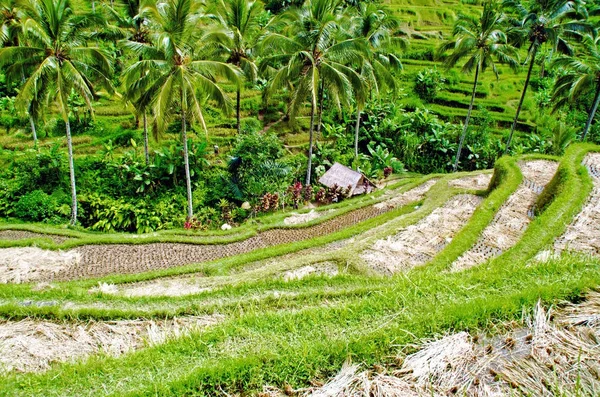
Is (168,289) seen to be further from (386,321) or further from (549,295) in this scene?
(549,295)

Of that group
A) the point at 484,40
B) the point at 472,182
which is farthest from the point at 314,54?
the point at 484,40

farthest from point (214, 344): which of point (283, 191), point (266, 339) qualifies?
point (283, 191)

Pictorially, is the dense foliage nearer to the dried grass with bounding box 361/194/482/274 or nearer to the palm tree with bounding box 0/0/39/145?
the palm tree with bounding box 0/0/39/145

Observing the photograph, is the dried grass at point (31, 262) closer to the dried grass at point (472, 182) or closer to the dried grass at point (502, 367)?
the dried grass at point (502, 367)

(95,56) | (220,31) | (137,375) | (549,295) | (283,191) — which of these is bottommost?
(283,191)

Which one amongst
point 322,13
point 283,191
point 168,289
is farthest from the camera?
point 283,191

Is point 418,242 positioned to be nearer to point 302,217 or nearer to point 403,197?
point 302,217

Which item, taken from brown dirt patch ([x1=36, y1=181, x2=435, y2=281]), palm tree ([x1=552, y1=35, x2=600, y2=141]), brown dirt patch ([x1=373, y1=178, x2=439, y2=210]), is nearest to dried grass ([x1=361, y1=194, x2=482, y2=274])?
brown dirt patch ([x1=373, y1=178, x2=439, y2=210])
